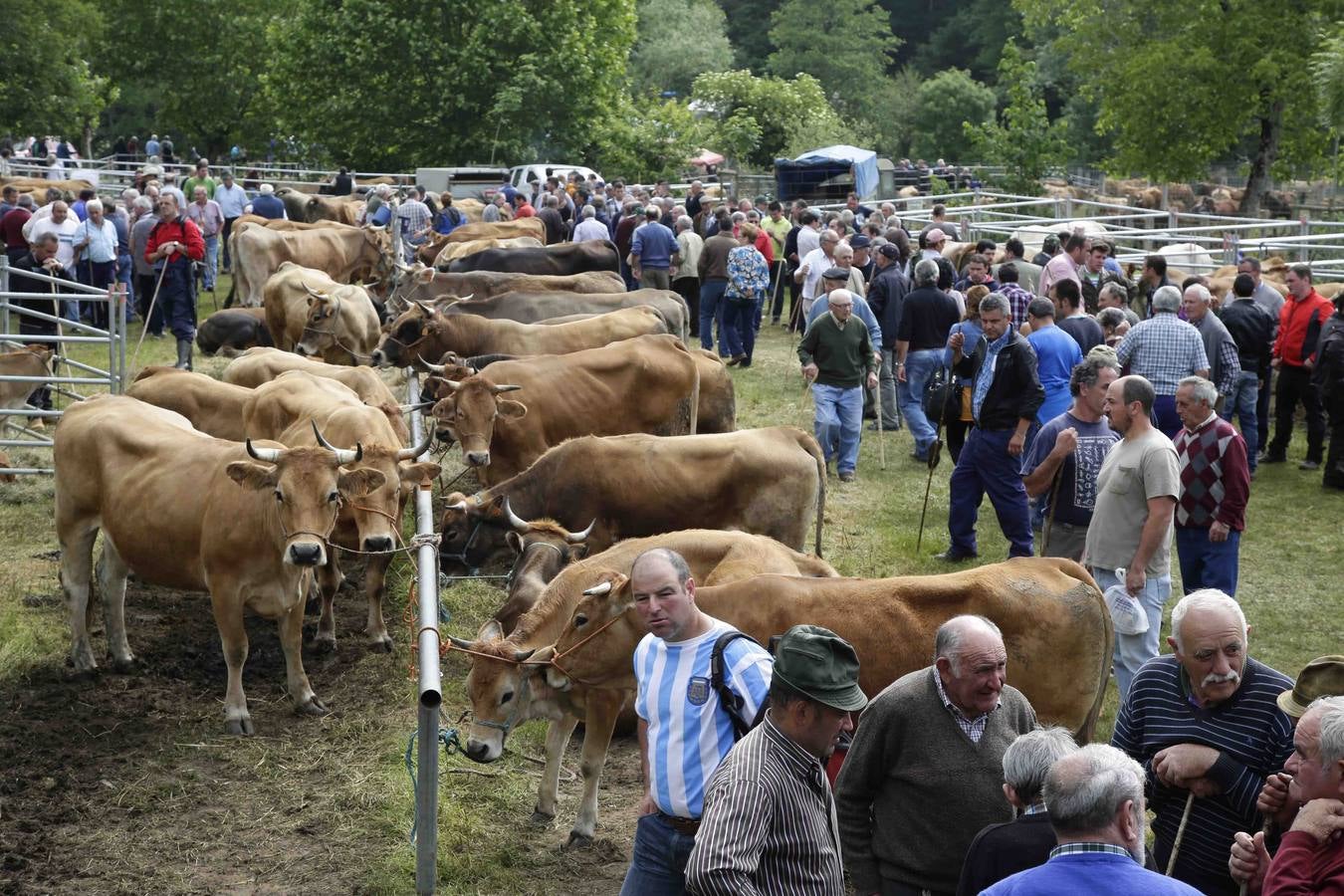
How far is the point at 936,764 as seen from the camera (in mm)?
4449

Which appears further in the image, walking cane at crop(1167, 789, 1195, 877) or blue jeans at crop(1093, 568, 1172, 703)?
blue jeans at crop(1093, 568, 1172, 703)

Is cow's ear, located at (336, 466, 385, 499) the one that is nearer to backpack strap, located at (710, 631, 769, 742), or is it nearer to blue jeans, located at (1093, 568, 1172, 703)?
blue jeans, located at (1093, 568, 1172, 703)

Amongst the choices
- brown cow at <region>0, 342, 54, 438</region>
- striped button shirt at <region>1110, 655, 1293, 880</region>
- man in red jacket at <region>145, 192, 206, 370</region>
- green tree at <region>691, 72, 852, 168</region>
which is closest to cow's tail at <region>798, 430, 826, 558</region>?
striped button shirt at <region>1110, 655, 1293, 880</region>

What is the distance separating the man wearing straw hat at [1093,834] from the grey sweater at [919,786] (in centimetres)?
97

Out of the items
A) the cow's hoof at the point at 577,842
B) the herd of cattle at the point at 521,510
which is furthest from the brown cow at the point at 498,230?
the cow's hoof at the point at 577,842

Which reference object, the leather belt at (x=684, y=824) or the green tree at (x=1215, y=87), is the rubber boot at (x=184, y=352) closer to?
the leather belt at (x=684, y=824)

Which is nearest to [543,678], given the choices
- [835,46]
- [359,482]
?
[359,482]

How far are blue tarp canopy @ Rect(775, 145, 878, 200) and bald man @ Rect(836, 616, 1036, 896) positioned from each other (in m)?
32.4

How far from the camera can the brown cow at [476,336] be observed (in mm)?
13641

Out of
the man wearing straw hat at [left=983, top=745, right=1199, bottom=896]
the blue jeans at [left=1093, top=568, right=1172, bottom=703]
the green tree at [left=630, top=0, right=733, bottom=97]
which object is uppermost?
the green tree at [left=630, top=0, right=733, bottom=97]

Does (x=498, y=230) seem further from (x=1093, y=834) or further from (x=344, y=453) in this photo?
(x=1093, y=834)

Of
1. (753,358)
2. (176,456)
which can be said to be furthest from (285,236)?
(176,456)

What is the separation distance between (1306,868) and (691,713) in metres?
1.80

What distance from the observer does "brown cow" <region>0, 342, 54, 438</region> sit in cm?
1361
